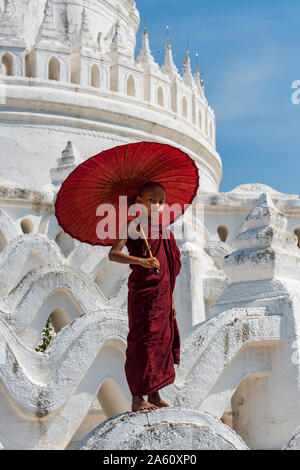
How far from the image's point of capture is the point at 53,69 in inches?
594

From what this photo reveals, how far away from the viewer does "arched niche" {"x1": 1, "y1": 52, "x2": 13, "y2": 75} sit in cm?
1464

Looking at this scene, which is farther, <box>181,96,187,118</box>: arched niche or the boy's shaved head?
<box>181,96,187,118</box>: arched niche

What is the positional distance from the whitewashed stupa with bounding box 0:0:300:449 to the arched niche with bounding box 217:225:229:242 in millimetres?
23

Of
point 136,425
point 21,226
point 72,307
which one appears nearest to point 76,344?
point 136,425

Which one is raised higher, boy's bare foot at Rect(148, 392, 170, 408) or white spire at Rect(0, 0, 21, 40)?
white spire at Rect(0, 0, 21, 40)

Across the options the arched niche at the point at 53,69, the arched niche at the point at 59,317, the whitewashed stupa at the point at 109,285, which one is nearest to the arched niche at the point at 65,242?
the whitewashed stupa at the point at 109,285

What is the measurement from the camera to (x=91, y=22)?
1833cm

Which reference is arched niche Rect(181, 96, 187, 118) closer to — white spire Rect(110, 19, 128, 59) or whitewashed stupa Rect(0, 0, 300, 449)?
whitewashed stupa Rect(0, 0, 300, 449)

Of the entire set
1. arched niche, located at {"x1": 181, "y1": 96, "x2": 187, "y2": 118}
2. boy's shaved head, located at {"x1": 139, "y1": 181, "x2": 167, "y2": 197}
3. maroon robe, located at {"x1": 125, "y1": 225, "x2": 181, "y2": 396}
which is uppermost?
arched niche, located at {"x1": 181, "y1": 96, "x2": 187, "y2": 118}

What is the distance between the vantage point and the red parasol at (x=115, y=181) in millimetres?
4430

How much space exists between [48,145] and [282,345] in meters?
9.12

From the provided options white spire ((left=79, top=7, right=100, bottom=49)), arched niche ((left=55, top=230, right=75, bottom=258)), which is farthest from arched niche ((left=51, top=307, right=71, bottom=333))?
white spire ((left=79, top=7, right=100, bottom=49))

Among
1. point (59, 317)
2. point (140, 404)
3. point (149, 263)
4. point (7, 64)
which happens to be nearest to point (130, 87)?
point (7, 64)

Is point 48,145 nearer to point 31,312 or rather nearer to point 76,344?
point 31,312
